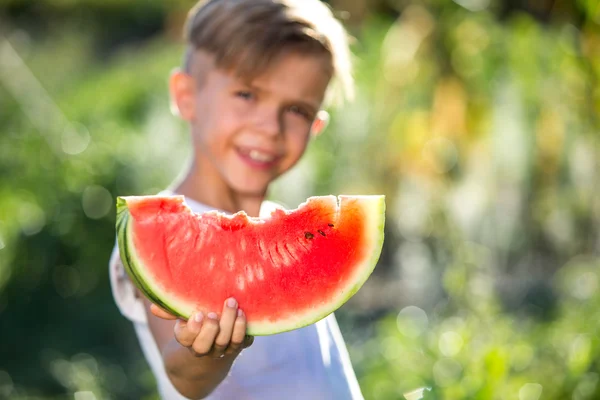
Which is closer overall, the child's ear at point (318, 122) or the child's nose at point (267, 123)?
the child's nose at point (267, 123)

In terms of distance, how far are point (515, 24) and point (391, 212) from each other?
6.44 ft

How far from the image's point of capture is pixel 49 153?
5.77 metres

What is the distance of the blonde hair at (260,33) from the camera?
2070 mm

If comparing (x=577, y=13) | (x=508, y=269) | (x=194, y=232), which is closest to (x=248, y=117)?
(x=194, y=232)

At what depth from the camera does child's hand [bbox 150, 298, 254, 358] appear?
1562 mm

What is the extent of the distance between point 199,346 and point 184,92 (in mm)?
946

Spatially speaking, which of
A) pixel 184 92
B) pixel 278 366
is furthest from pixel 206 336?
pixel 184 92

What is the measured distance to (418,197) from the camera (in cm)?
736

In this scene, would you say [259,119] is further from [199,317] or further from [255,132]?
[199,317]

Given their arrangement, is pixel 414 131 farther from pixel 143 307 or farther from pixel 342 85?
pixel 143 307

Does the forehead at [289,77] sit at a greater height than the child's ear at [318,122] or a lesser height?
greater

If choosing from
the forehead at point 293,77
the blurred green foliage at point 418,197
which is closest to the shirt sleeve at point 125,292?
the forehead at point 293,77

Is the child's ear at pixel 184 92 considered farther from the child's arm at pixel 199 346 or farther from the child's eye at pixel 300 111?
the child's arm at pixel 199 346

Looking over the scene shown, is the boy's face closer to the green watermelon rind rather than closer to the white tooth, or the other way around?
the white tooth
